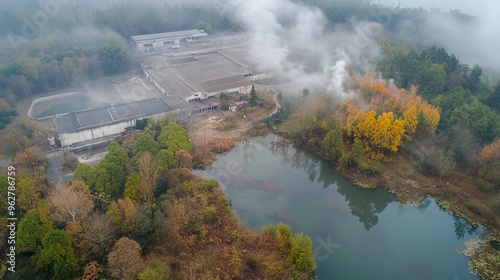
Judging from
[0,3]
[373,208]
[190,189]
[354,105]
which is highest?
[0,3]

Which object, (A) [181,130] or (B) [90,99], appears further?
(B) [90,99]

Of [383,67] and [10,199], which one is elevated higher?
[383,67]

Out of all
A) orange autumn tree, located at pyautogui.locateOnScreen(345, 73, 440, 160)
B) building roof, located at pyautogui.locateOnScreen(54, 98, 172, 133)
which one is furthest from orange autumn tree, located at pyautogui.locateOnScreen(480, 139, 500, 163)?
building roof, located at pyautogui.locateOnScreen(54, 98, 172, 133)

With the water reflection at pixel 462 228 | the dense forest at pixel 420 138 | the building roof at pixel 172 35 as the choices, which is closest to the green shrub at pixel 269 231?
the dense forest at pixel 420 138

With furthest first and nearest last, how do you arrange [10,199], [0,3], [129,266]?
[0,3] → [10,199] → [129,266]

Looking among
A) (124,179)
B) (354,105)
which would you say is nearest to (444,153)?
(354,105)

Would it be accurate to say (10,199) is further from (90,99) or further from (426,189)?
(426,189)

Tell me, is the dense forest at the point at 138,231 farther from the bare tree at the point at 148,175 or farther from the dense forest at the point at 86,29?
the dense forest at the point at 86,29
